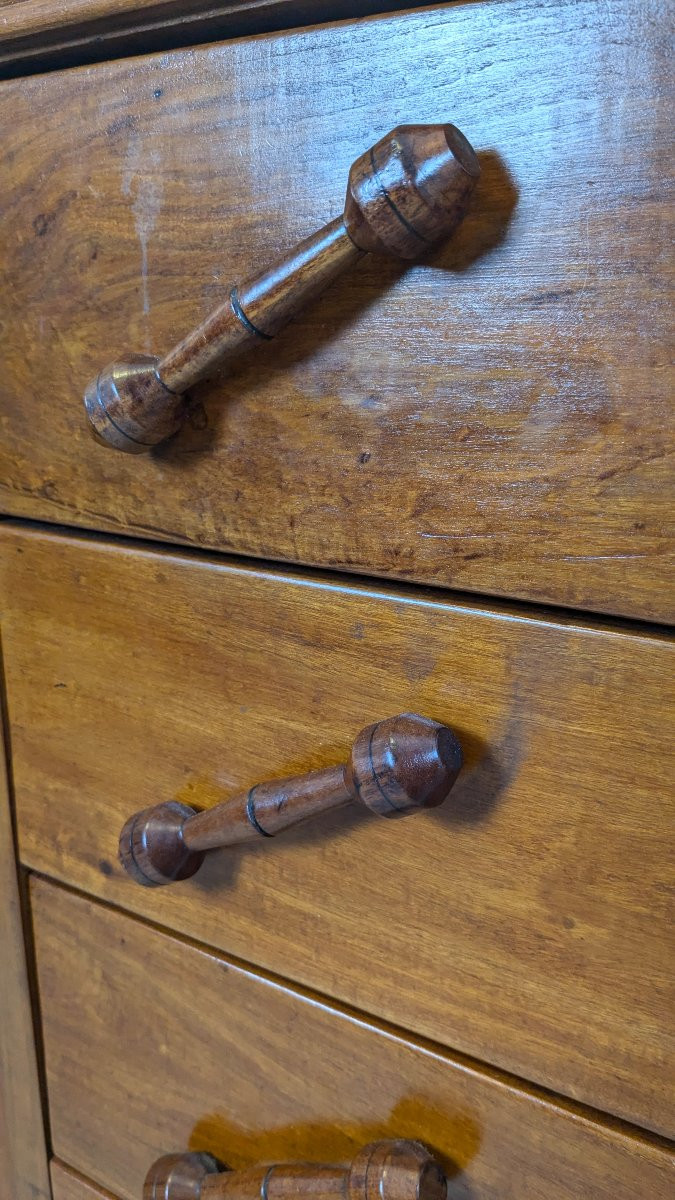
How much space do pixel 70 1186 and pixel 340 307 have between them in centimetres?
55

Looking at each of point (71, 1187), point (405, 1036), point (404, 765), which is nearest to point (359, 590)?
point (404, 765)

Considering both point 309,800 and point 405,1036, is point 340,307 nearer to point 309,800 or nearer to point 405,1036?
point 309,800

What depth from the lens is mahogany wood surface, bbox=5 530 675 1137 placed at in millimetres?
370

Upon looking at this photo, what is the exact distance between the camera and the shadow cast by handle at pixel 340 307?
35 cm

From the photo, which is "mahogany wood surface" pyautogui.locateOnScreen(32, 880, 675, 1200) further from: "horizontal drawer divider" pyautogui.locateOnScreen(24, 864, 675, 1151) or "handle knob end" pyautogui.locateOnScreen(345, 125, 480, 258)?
"handle knob end" pyautogui.locateOnScreen(345, 125, 480, 258)

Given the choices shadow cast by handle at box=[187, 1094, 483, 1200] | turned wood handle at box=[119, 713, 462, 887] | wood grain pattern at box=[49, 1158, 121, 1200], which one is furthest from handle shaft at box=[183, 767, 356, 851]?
wood grain pattern at box=[49, 1158, 121, 1200]

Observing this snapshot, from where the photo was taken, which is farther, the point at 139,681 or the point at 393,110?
the point at 139,681

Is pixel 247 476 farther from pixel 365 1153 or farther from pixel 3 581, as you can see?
pixel 365 1153

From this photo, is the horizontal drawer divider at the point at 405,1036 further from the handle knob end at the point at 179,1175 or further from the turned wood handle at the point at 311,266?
the turned wood handle at the point at 311,266

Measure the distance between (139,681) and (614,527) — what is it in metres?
0.26

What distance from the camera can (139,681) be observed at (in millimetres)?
509

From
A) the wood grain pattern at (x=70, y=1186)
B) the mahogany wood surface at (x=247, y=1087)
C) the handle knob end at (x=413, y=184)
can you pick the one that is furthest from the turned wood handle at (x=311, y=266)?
the wood grain pattern at (x=70, y=1186)

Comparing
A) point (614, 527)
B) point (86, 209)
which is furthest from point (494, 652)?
point (86, 209)

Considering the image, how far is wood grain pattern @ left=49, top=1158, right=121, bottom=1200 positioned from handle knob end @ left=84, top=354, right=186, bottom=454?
45cm
